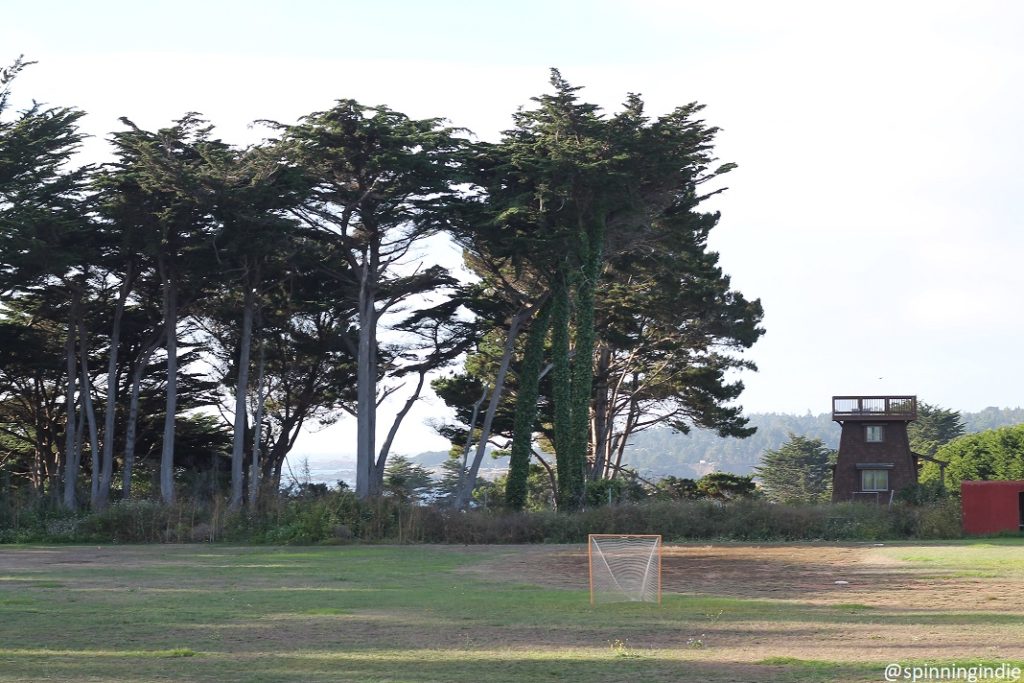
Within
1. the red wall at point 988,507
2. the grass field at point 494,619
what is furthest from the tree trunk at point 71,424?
the red wall at point 988,507

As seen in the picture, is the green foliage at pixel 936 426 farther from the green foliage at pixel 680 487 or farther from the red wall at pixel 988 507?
the red wall at pixel 988 507

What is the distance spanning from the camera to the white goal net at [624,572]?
21.8 m

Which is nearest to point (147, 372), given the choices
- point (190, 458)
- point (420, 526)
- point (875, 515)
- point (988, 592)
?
point (190, 458)

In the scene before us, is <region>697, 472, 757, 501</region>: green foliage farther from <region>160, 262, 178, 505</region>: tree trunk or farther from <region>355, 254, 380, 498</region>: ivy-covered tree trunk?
<region>160, 262, 178, 505</region>: tree trunk

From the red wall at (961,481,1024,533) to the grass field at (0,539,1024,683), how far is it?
10262 millimetres

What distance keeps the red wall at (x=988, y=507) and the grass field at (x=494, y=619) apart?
1026 centimetres

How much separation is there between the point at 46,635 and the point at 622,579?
10219 millimetres

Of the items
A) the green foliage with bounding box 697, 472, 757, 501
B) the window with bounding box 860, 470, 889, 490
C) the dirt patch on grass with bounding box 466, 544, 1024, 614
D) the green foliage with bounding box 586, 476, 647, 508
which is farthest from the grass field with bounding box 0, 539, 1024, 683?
the window with bounding box 860, 470, 889, 490

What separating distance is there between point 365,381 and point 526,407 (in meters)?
7.47

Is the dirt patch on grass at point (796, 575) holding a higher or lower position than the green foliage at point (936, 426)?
lower

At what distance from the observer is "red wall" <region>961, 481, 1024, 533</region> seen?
41.4m

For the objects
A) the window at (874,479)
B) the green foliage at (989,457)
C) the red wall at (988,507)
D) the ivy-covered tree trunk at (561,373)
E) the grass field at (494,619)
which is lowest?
the grass field at (494,619)

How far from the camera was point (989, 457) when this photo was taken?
214 ft

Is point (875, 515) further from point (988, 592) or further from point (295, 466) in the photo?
point (295, 466)
